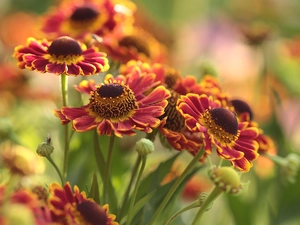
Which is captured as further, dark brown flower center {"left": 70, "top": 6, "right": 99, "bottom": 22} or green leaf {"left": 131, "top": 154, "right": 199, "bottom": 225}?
dark brown flower center {"left": 70, "top": 6, "right": 99, "bottom": 22}

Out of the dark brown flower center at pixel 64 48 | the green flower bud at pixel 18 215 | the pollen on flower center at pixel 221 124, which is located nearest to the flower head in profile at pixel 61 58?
the dark brown flower center at pixel 64 48

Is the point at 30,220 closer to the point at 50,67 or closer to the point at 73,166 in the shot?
the point at 50,67

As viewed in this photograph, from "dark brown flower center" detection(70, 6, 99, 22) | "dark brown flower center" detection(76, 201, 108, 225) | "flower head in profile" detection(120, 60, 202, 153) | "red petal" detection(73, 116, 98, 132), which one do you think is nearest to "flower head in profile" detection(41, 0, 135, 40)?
"dark brown flower center" detection(70, 6, 99, 22)

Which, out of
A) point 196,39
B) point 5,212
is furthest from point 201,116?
point 196,39

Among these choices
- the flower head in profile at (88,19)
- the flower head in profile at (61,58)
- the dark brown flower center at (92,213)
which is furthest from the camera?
the flower head in profile at (88,19)

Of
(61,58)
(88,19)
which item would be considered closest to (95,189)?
(61,58)

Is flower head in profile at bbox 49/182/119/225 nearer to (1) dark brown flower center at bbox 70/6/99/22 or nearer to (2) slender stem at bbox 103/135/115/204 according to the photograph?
(2) slender stem at bbox 103/135/115/204

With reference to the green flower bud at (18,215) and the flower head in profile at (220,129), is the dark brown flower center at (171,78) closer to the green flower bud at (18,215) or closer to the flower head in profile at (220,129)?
the flower head in profile at (220,129)
